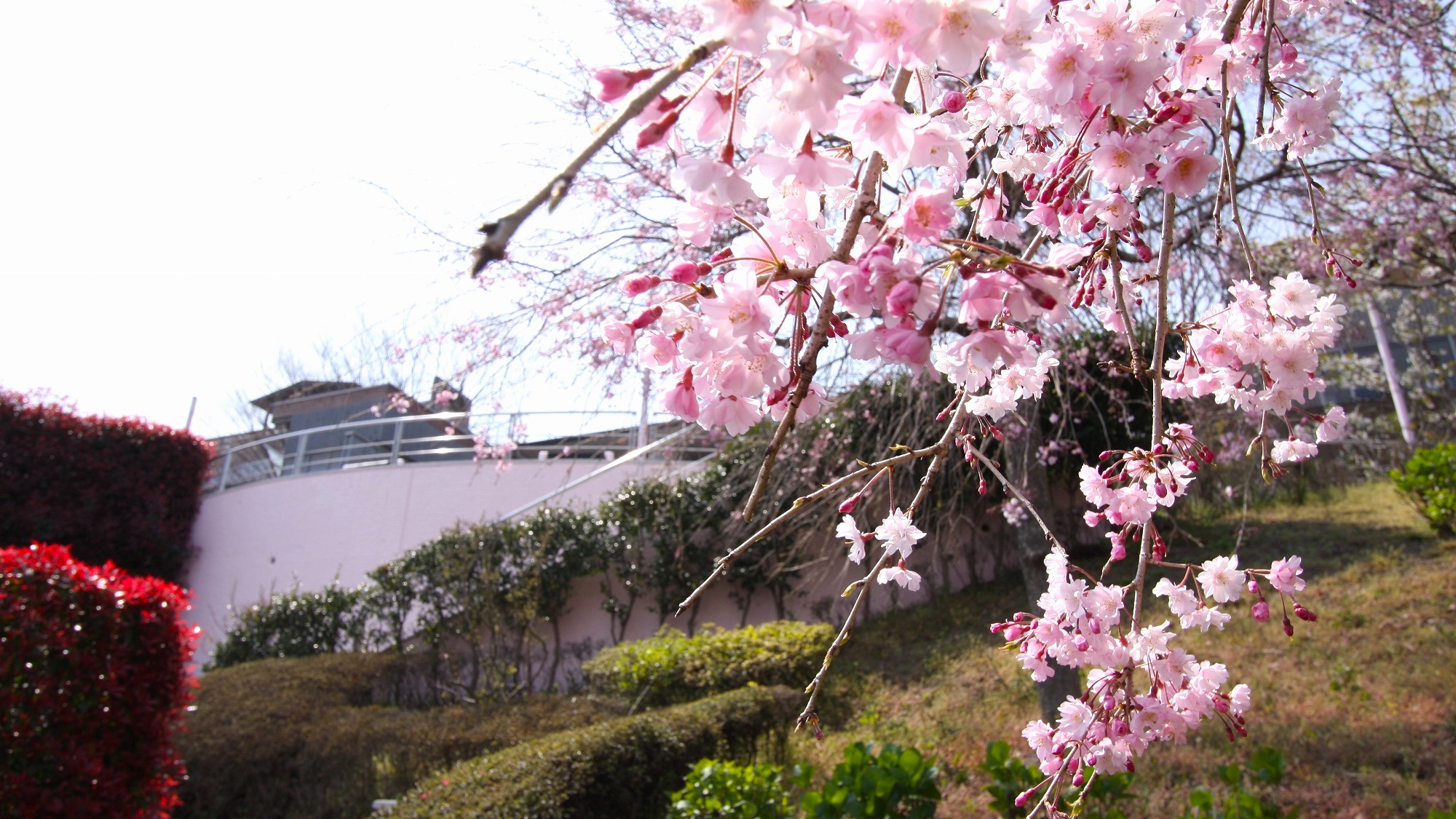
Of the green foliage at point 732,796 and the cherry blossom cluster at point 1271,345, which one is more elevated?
the cherry blossom cluster at point 1271,345

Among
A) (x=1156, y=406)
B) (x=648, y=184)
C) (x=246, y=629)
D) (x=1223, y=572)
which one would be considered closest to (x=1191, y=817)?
(x=1223, y=572)

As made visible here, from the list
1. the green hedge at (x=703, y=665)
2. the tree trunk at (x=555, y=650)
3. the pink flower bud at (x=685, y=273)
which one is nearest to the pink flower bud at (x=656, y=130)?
the pink flower bud at (x=685, y=273)

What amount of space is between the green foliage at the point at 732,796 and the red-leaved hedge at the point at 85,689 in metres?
2.29

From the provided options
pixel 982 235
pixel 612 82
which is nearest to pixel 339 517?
pixel 982 235

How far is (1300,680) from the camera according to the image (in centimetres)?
423

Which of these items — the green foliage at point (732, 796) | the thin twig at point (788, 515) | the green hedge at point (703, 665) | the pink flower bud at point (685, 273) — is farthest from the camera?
the green hedge at point (703, 665)

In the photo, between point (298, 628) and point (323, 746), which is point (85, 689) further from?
point (298, 628)

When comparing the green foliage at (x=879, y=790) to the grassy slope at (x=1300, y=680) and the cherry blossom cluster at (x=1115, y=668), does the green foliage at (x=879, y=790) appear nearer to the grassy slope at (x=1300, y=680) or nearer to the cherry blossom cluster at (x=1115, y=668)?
the grassy slope at (x=1300, y=680)

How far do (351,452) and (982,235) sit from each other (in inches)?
392

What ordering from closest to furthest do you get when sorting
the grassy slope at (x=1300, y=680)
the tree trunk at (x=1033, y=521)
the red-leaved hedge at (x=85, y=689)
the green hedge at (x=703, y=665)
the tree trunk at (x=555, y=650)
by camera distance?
1. the red-leaved hedge at (x=85, y=689)
2. the grassy slope at (x=1300, y=680)
3. the tree trunk at (x=1033, y=521)
4. the green hedge at (x=703, y=665)
5. the tree trunk at (x=555, y=650)

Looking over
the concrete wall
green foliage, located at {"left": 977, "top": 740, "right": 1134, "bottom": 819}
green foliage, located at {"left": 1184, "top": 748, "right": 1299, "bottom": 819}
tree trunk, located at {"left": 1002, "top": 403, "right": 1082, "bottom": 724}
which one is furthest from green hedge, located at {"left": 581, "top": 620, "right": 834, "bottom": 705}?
green foliage, located at {"left": 1184, "top": 748, "right": 1299, "bottom": 819}

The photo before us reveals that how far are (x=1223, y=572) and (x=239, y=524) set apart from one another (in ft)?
35.5

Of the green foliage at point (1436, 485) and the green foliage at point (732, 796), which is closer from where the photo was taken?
the green foliage at point (732, 796)

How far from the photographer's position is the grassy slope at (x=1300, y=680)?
10.7 ft
